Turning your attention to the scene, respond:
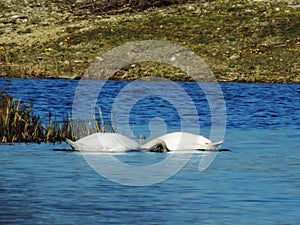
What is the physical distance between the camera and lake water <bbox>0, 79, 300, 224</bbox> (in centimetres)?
1494

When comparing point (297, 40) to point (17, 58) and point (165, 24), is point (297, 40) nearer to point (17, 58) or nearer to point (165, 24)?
point (165, 24)

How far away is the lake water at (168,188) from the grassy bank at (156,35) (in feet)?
63.5

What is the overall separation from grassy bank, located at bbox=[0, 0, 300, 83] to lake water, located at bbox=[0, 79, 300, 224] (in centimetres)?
1937

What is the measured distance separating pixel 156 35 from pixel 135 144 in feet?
103

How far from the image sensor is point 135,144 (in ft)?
78.0

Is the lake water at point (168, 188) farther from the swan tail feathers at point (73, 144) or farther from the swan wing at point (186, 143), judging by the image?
the swan wing at point (186, 143)

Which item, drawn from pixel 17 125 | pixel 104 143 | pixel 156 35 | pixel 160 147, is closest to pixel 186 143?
pixel 160 147

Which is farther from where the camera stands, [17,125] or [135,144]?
[17,125]

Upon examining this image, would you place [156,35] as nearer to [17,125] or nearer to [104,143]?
[17,125]

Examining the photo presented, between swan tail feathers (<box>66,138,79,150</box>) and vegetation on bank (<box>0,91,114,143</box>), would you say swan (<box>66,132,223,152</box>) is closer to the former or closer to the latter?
swan tail feathers (<box>66,138,79,150</box>)

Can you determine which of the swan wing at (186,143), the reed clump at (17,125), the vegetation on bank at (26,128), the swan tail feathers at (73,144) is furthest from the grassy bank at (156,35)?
→ the swan tail feathers at (73,144)

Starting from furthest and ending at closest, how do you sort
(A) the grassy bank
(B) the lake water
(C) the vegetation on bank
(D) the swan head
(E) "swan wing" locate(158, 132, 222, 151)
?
(A) the grassy bank
(C) the vegetation on bank
(E) "swan wing" locate(158, 132, 222, 151)
(D) the swan head
(B) the lake water

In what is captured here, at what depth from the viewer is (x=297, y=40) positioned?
173 feet

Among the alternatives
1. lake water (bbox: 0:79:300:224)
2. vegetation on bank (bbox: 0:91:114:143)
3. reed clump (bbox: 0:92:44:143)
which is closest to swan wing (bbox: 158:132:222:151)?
lake water (bbox: 0:79:300:224)
